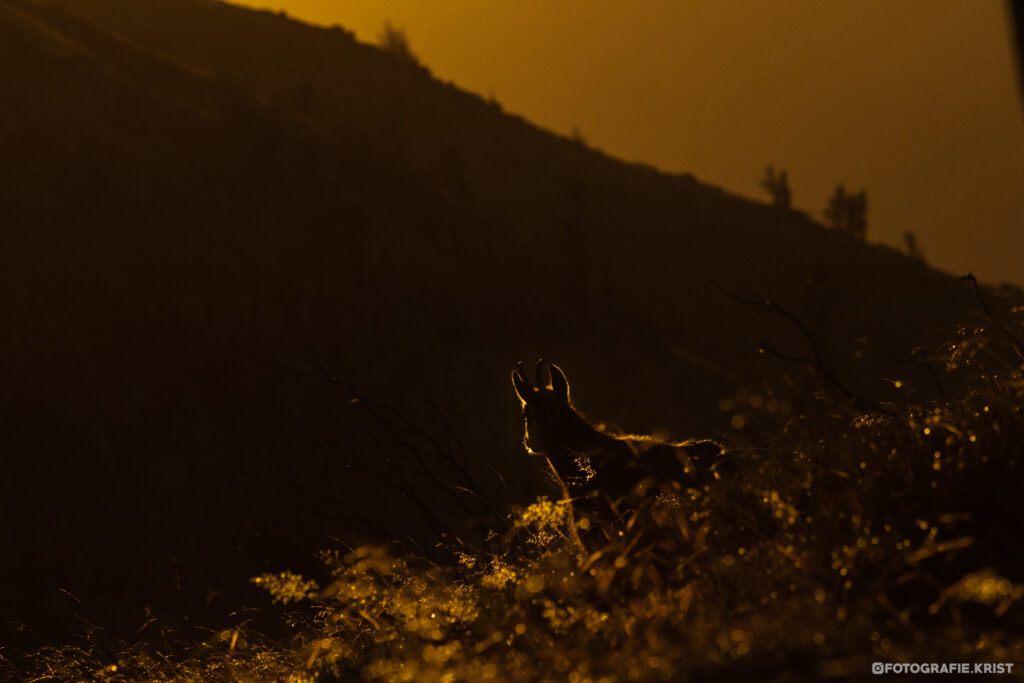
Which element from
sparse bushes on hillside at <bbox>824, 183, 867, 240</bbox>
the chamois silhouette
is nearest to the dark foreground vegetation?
the chamois silhouette

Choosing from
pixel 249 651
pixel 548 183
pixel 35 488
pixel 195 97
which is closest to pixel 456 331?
pixel 35 488

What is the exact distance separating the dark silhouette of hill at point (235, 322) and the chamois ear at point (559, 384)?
177 cm

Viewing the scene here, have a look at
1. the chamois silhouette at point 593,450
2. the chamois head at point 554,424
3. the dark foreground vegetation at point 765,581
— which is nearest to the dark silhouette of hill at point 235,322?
the chamois silhouette at point 593,450

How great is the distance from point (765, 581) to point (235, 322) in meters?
28.7

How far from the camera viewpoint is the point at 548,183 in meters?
73.5

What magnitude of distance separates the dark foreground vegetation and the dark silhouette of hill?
62.0 inches

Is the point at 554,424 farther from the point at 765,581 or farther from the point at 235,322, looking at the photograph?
the point at 235,322

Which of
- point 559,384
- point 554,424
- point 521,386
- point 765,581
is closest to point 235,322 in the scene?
point 521,386

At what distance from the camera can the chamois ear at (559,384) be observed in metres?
6.74

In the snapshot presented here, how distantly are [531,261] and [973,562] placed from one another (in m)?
42.3

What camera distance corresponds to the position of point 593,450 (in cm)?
596

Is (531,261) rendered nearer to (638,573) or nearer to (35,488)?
(35,488)

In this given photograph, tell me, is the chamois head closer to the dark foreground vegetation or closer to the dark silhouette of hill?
the dark foreground vegetation

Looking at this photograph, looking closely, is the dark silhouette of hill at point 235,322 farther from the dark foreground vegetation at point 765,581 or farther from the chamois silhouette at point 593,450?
the dark foreground vegetation at point 765,581
